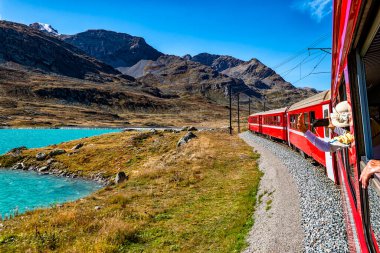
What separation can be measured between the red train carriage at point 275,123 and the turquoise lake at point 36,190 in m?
20.2

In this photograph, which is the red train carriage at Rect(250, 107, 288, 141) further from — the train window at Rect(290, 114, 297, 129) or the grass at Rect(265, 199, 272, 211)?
the grass at Rect(265, 199, 272, 211)

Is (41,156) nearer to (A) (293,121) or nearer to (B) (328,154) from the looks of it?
(A) (293,121)

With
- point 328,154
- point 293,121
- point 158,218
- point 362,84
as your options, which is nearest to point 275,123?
point 293,121

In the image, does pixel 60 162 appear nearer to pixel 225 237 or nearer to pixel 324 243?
pixel 225 237

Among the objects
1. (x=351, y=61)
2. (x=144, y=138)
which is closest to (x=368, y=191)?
(x=351, y=61)

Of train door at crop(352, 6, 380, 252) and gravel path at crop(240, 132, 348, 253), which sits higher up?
train door at crop(352, 6, 380, 252)

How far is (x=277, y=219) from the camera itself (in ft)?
37.6

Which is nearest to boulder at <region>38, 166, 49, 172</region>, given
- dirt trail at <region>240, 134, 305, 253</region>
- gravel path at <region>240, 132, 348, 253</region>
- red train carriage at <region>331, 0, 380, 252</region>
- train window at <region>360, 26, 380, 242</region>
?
dirt trail at <region>240, 134, 305, 253</region>

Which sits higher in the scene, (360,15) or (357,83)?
(360,15)

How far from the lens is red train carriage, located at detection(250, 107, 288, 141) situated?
3145cm

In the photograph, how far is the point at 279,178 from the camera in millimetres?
17203

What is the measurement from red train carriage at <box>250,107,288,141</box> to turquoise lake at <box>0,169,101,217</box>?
20.2 metres

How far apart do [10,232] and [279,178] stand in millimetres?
13432

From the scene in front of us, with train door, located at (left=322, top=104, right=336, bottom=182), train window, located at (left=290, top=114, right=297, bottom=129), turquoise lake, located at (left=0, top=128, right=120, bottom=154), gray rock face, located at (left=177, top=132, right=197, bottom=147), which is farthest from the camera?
turquoise lake, located at (left=0, top=128, right=120, bottom=154)
